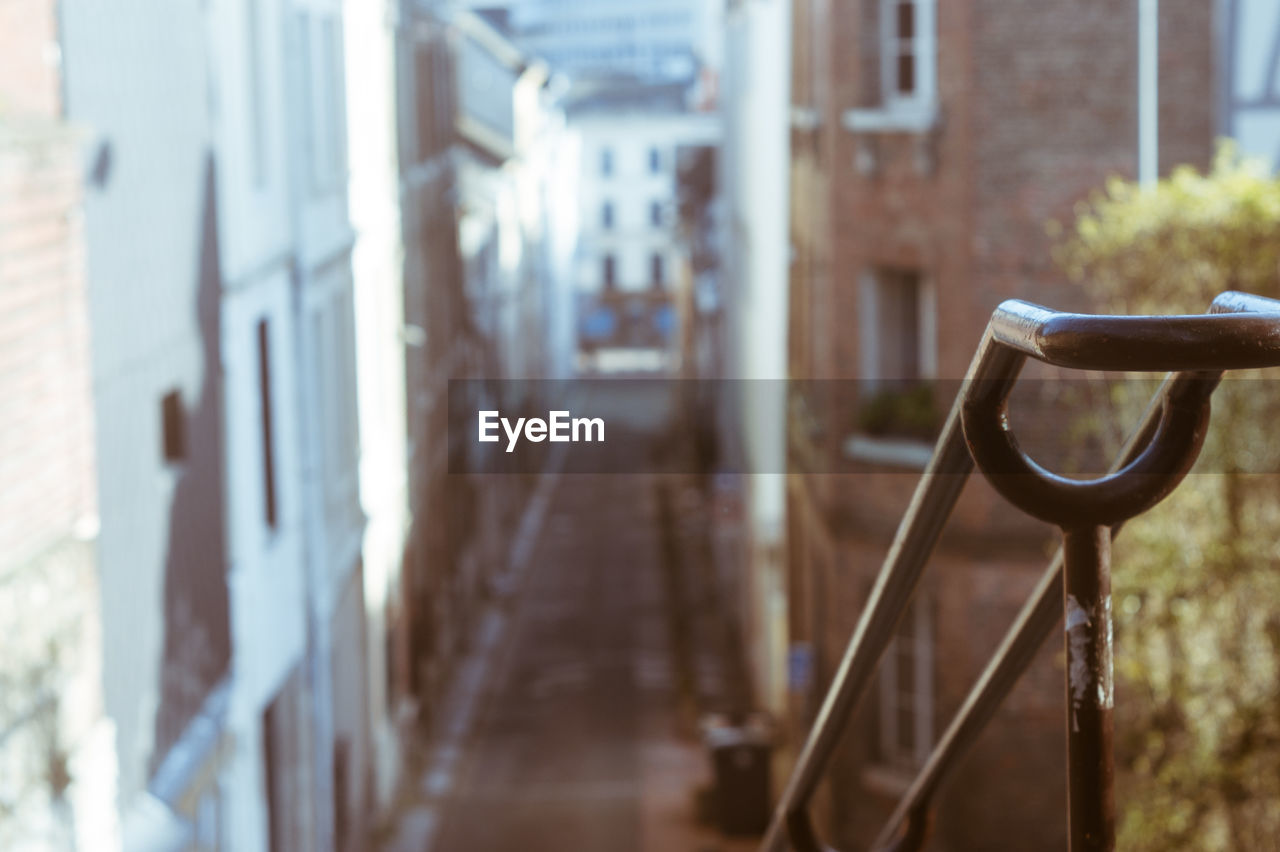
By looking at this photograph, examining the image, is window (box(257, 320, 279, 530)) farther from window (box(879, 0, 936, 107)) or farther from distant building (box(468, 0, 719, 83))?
distant building (box(468, 0, 719, 83))

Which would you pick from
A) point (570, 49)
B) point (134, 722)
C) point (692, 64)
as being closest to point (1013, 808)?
point (134, 722)

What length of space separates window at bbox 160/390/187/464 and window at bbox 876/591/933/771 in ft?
11.3

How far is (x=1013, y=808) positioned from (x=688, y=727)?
3920 mm

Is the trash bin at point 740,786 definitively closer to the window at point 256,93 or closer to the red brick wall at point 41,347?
the window at point 256,93

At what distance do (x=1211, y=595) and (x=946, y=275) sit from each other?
266 centimetres

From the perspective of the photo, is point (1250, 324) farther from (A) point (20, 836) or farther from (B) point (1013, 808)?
(B) point (1013, 808)

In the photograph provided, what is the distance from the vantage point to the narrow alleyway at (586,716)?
837 cm

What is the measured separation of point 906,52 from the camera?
22.5ft

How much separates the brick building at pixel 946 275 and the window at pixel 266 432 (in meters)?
2.64

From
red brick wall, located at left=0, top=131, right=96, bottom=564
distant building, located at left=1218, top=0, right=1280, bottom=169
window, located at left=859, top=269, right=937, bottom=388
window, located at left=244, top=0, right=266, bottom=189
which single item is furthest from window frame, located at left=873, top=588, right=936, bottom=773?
red brick wall, located at left=0, top=131, right=96, bottom=564

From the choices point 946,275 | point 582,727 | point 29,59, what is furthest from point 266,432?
point 582,727

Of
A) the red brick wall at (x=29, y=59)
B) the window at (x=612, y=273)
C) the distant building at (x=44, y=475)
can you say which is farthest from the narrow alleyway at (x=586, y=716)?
the window at (x=612, y=273)

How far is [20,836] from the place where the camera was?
293cm

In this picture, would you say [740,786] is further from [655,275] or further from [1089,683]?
[655,275]
